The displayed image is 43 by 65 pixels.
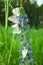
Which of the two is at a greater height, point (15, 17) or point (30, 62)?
point (15, 17)

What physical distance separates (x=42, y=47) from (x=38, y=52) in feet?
0.54

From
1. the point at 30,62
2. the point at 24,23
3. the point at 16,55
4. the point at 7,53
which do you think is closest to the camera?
the point at 24,23

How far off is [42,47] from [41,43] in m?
0.17

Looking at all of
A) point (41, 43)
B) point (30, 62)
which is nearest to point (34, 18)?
point (41, 43)

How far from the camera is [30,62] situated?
1.50 meters

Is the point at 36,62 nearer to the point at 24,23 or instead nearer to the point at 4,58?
the point at 4,58

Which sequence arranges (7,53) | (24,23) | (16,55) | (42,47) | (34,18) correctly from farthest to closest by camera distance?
(34,18), (42,47), (16,55), (7,53), (24,23)

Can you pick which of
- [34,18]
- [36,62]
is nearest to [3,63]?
[36,62]

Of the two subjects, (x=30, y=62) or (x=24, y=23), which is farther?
(x=30, y=62)

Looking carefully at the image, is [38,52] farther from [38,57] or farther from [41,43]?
[41,43]

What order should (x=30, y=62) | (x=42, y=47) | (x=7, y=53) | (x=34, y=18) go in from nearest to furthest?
(x=30, y=62), (x=7, y=53), (x=42, y=47), (x=34, y=18)

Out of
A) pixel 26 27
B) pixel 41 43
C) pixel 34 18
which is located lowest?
pixel 34 18

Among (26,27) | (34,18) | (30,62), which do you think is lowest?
(34,18)

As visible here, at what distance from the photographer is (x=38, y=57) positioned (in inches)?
84.7
